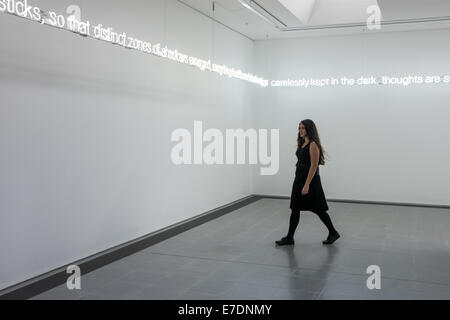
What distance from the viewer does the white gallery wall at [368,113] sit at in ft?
30.9

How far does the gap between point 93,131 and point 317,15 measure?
210 inches

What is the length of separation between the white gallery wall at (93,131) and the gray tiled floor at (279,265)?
0.53 metres

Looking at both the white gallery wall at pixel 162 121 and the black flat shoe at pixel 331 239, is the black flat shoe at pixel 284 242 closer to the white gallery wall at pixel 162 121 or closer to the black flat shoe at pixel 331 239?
the black flat shoe at pixel 331 239

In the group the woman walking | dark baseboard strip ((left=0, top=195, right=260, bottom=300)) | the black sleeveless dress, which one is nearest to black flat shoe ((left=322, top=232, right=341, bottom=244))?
the woman walking

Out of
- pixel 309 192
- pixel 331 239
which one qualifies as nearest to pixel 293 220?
pixel 309 192

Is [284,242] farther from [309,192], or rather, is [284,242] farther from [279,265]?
[279,265]

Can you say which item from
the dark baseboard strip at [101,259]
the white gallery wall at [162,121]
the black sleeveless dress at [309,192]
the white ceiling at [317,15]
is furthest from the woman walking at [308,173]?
the white ceiling at [317,15]

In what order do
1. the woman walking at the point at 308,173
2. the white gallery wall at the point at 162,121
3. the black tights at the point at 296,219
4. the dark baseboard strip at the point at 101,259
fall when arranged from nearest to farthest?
the dark baseboard strip at the point at 101,259 → the white gallery wall at the point at 162,121 → the woman walking at the point at 308,173 → the black tights at the point at 296,219

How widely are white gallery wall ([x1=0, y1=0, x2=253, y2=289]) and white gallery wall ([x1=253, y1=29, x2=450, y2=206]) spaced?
8.29 ft

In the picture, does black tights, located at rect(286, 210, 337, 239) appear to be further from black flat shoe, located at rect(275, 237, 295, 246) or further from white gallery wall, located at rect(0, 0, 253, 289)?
white gallery wall, located at rect(0, 0, 253, 289)

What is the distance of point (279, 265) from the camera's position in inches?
210
